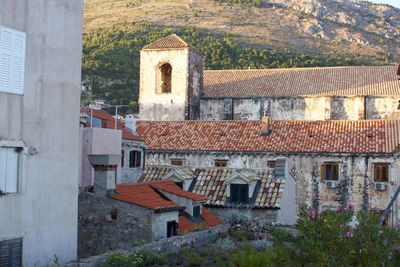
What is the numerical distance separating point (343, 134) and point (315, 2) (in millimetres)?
94514

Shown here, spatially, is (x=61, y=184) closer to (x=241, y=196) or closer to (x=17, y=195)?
(x=17, y=195)

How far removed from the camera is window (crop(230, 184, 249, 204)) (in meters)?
28.2

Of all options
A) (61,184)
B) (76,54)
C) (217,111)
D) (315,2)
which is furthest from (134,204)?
(315,2)

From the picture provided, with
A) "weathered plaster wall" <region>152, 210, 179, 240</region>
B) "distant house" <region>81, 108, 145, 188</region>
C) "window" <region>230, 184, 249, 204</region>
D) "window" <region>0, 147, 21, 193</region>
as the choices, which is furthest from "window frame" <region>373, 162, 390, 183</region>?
"window" <region>0, 147, 21, 193</region>

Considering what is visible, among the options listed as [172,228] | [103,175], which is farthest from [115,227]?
[172,228]

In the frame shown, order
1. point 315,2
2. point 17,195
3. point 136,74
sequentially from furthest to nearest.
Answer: point 315,2
point 136,74
point 17,195

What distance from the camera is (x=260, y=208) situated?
27.4m

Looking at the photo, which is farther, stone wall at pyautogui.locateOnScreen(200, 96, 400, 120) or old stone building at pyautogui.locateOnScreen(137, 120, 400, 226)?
stone wall at pyautogui.locateOnScreen(200, 96, 400, 120)

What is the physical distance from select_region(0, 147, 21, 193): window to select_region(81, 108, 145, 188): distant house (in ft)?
18.1

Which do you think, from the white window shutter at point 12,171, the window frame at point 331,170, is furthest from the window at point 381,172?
the white window shutter at point 12,171

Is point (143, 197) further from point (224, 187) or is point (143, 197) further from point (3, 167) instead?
point (224, 187)

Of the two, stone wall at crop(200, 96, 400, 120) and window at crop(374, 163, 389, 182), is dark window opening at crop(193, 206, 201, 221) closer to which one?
window at crop(374, 163, 389, 182)

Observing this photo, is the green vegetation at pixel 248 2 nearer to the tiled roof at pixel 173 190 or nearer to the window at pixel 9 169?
the tiled roof at pixel 173 190

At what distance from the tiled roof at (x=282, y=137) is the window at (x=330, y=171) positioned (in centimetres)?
84
